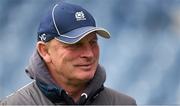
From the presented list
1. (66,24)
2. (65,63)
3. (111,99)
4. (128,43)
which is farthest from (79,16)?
(128,43)

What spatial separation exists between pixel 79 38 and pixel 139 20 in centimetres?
98

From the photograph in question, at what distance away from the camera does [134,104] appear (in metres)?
1.78

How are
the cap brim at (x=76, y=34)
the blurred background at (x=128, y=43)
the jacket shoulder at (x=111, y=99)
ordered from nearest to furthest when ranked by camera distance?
1. the cap brim at (x=76, y=34)
2. the jacket shoulder at (x=111, y=99)
3. the blurred background at (x=128, y=43)

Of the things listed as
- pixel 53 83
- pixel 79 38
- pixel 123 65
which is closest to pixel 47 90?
pixel 53 83

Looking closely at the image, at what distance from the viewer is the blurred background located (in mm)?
2447

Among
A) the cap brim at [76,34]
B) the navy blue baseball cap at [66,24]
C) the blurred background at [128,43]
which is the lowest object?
the blurred background at [128,43]

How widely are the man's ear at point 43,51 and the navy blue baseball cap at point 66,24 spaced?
0.02 metres

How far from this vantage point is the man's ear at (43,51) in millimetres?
1659

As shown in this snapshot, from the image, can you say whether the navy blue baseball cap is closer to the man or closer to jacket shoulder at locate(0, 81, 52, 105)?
the man

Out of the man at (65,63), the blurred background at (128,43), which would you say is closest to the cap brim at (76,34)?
the man at (65,63)

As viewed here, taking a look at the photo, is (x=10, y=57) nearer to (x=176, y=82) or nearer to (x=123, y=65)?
(x=123, y=65)

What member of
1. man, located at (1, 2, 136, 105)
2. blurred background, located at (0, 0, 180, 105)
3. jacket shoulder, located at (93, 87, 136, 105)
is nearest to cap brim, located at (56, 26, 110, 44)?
man, located at (1, 2, 136, 105)

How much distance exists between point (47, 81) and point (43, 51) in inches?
4.2

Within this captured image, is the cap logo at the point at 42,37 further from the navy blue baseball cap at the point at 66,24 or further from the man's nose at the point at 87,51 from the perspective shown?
the man's nose at the point at 87,51
